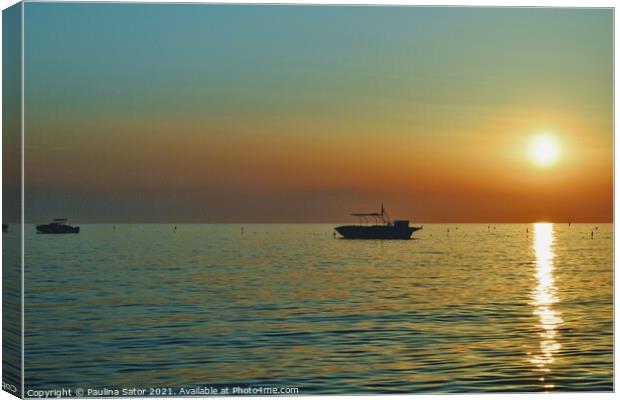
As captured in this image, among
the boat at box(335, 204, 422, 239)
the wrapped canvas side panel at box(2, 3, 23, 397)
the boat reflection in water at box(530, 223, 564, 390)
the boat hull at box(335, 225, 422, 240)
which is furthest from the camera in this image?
the boat hull at box(335, 225, 422, 240)

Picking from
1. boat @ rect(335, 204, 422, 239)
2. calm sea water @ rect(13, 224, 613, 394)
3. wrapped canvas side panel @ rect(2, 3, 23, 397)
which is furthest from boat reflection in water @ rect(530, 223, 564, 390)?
boat @ rect(335, 204, 422, 239)

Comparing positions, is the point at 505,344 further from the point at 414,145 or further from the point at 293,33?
the point at 293,33

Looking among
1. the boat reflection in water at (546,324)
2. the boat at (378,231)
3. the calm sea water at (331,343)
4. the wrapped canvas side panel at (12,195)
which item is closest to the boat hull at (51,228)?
the calm sea water at (331,343)

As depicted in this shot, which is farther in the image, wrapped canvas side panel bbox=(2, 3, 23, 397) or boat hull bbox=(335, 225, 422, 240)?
boat hull bbox=(335, 225, 422, 240)

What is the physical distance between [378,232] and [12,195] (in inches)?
2112

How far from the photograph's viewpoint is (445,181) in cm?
1850

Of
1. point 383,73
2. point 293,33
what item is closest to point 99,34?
point 293,33

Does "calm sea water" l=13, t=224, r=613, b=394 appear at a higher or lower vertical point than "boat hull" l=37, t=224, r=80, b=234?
lower

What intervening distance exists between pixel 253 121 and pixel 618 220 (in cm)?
629

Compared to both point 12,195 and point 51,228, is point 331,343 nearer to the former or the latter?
point 51,228

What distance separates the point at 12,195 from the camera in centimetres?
1300

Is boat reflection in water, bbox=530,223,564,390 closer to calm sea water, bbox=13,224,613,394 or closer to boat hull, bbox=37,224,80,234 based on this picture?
calm sea water, bbox=13,224,613,394

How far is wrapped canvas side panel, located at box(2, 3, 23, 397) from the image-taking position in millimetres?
12883

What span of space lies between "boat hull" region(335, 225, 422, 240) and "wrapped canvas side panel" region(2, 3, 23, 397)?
4767 cm
